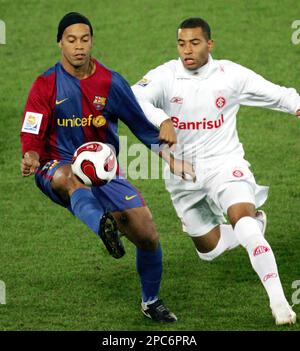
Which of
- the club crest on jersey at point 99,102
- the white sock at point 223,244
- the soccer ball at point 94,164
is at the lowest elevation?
the white sock at point 223,244

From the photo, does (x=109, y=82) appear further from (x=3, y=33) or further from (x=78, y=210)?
(x=3, y=33)

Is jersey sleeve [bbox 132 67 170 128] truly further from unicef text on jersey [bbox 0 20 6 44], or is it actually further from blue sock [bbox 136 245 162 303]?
unicef text on jersey [bbox 0 20 6 44]

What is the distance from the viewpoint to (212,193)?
448 inches

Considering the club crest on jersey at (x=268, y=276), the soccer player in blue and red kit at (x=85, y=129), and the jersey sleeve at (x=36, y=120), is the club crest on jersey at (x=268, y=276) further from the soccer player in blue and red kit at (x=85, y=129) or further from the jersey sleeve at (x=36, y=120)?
the jersey sleeve at (x=36, y=120)

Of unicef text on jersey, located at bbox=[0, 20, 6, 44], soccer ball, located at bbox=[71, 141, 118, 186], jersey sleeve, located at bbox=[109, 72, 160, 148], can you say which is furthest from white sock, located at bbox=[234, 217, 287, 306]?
unicef text on jersey, located at bbox=[0, 20, 6, 44]

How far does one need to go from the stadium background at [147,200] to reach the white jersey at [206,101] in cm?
118

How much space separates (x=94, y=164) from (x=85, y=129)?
548mm

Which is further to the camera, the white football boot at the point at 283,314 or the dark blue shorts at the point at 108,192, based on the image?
the dark blue shorts at the point at 108,192

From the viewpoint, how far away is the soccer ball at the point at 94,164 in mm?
10172

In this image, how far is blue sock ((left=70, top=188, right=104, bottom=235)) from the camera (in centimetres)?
991

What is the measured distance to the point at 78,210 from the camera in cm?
1008

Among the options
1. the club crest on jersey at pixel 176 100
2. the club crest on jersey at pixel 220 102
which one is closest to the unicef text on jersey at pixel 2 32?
the club crest on jersey at pixel 176 100

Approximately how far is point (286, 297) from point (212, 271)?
118cm

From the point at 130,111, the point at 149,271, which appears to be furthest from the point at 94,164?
the point at 149,271
